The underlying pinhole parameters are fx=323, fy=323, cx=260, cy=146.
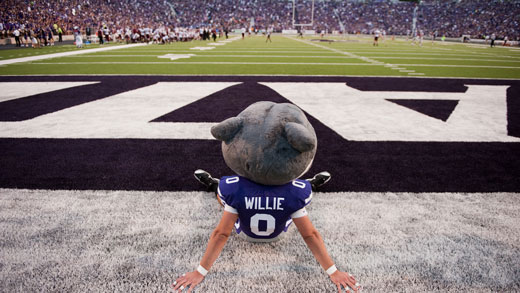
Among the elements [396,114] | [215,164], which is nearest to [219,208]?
[215,164]

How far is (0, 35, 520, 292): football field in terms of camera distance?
1673 mm

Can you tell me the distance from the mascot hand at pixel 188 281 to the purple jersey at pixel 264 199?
353 millimetres

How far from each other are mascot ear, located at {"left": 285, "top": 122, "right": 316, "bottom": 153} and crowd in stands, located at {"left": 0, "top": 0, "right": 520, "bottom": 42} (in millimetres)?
25905

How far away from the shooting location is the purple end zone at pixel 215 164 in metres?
2.66

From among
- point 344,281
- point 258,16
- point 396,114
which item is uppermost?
point 258,16

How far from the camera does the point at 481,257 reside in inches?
70.5

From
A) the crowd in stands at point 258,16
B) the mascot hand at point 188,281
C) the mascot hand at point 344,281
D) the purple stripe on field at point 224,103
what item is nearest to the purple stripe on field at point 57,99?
the purple stripe on field at point 224,103

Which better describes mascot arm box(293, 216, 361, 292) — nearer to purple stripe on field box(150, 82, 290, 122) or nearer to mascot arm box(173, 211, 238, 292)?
mascot arm box(173, 211, 238, 292)

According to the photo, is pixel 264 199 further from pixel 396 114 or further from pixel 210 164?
pixel 396 114

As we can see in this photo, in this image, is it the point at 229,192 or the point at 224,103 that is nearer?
the point at 229,192

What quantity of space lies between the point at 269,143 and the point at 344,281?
77cm

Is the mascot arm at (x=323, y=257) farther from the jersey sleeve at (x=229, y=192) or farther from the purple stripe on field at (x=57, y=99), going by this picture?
the purple stripe on field at (x=57, y=99)

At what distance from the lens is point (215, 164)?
305 cm

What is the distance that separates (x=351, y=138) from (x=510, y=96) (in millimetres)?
4916
